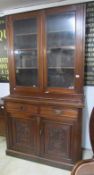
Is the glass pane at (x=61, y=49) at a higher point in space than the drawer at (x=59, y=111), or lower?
higher

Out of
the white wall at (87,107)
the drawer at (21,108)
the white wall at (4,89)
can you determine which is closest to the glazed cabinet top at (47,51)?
the drawer at (21,108)

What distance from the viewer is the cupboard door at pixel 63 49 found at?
206cm

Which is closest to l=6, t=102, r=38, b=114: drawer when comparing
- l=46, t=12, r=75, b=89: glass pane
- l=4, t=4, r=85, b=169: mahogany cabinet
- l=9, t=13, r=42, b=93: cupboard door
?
l=4, t=4, r=85, b=169: mahogany cabinet

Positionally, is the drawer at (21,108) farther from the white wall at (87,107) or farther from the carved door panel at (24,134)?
the white wall at (87,107)

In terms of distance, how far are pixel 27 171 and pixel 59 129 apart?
679mm

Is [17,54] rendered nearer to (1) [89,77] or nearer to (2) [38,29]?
(2) [38,29]

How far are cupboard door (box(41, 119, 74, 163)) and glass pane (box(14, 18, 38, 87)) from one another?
60 centimetres

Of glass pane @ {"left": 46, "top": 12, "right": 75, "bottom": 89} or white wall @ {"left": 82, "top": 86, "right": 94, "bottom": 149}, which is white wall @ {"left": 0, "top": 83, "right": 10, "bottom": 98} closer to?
glass pane @ {"left": 46, "top": 12, "right": 75, "bottom": 89}

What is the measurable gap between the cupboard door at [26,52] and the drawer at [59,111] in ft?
1.01

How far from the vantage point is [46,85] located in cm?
229

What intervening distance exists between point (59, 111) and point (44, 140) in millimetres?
470

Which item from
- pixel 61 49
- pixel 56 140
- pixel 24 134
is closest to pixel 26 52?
pixel 61 49

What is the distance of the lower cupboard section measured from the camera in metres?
2.14

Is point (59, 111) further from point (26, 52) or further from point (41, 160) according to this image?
point (26, 52)
